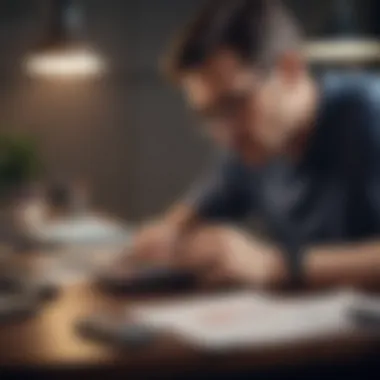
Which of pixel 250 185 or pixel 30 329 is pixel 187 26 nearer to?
pixel 250 185

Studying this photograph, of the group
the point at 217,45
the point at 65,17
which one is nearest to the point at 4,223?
the point at 65,17

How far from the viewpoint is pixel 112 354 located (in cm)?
151

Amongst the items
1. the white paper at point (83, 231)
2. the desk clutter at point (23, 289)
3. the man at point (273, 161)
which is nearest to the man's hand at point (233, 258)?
the man at point (273, 161)

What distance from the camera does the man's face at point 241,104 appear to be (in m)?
1.68

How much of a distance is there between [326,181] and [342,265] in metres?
0.14

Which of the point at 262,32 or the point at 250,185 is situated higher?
the point at 262,32

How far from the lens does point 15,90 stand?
1630 millimetres

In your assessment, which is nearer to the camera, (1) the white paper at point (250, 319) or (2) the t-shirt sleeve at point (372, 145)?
(1) the white paper at point (250, 319)

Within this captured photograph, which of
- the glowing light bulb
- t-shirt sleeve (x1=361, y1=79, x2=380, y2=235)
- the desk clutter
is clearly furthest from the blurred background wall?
t-shirt sleeve (x1=361, y1=79, x2=380, y2=235)

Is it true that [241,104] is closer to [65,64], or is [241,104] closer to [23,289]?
[65,64]

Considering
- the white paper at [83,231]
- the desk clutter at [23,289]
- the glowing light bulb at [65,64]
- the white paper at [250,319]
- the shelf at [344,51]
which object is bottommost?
the white paper at [250,319]

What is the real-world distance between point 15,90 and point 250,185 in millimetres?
409

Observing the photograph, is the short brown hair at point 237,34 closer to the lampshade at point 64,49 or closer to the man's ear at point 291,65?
the man's ear at point 291,65

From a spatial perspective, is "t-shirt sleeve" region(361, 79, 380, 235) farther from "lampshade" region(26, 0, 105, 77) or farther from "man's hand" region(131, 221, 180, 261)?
"lampshade" region(26, 0, 105, 77)
